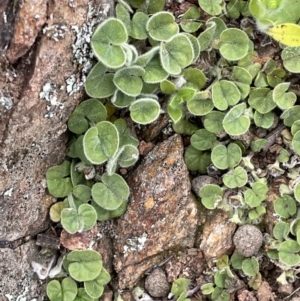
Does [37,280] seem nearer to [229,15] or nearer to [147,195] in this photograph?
[147,195]

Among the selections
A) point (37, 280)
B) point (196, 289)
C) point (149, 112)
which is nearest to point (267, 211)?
point (196, 289)

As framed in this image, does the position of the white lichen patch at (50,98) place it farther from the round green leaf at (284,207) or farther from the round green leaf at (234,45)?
the round green leaf at (284,207)

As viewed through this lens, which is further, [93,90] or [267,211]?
[267,211]

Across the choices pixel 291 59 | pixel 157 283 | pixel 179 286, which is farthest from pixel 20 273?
pixel 291 59

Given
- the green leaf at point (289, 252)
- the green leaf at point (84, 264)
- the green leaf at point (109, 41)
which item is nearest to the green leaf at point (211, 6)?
the green leaf at point (109, 41)

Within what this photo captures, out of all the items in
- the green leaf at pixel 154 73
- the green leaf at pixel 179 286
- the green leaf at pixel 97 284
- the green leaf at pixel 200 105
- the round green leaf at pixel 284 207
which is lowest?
the green leaf at pixel 179 286

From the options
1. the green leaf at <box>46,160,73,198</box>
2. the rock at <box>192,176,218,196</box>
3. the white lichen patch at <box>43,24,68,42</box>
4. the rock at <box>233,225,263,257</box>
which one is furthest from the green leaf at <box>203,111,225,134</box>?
the white lichen patch at <box>43,24,68,42</box>

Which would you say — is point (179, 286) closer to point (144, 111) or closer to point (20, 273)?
point (20, 273)
